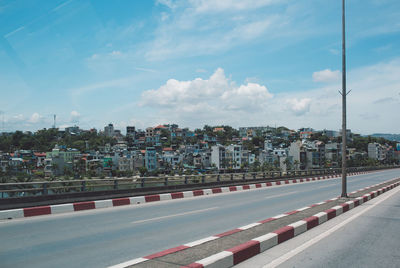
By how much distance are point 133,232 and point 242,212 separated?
4.73 metres

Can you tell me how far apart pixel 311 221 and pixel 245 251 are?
3.50 metres

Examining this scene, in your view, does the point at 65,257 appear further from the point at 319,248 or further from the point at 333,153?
the point at 333,153

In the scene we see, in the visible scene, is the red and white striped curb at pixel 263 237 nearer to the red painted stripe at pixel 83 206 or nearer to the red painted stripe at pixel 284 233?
the red painted stripe at pixel 284 233

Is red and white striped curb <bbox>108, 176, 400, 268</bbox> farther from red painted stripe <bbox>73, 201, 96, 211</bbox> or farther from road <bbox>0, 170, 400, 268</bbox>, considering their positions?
red painted stripe <bbox>73, 201, 96, 211</bbox>

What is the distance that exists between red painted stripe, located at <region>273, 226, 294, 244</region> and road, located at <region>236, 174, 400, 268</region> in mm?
116

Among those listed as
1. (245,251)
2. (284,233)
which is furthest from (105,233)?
(284,233)

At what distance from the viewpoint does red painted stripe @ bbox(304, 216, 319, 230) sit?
8336 millimetres

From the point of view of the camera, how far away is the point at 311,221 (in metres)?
8.46

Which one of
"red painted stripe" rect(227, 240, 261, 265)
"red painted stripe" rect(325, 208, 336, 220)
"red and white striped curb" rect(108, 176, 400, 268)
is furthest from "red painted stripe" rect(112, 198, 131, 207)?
"red painted stripe" rect(227, 240, 261, 265)

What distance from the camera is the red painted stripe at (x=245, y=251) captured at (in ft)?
17.7

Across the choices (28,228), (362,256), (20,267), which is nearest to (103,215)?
(28,228)

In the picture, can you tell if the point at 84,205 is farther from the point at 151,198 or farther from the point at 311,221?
the point at 311,221

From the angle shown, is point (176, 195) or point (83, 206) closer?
point (83, 206)

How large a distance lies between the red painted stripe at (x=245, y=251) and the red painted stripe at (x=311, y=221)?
281cm
